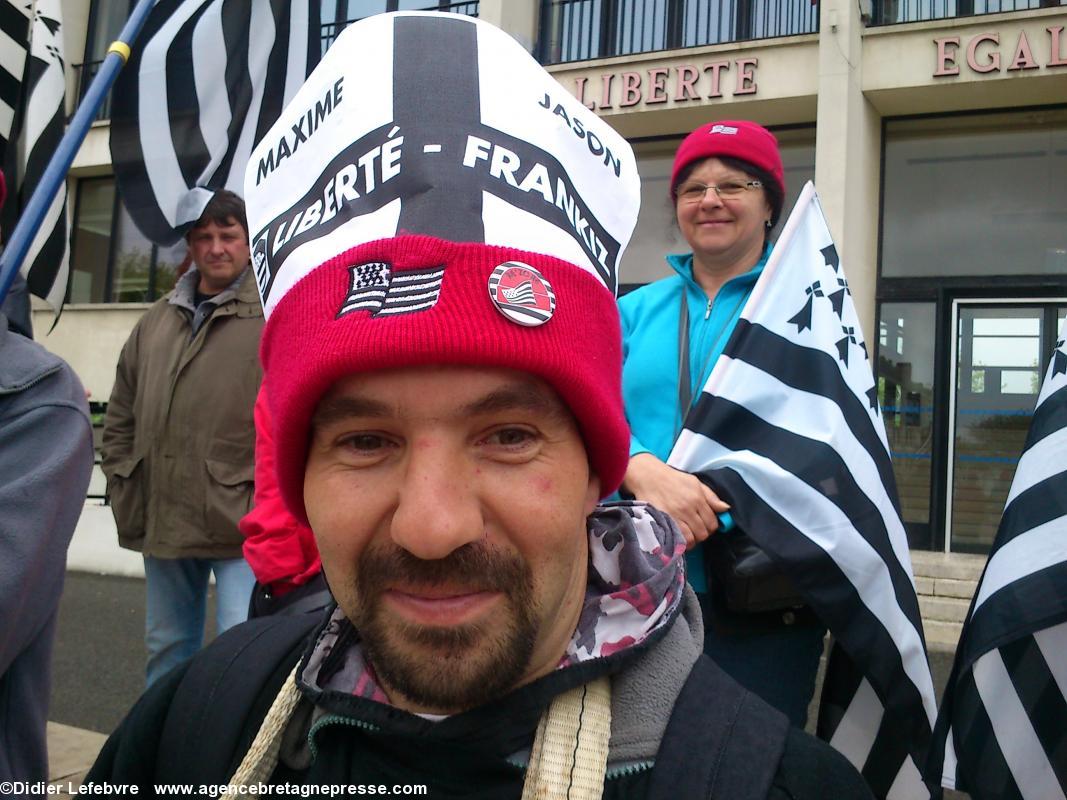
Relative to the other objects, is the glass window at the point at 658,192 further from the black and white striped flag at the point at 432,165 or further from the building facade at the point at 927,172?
the black and white striped flag at the point at 432,165

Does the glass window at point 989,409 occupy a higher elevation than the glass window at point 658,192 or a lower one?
lower

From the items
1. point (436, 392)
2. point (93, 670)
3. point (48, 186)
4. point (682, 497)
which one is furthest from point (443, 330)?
point (93, 670)

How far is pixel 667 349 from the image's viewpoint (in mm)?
2395

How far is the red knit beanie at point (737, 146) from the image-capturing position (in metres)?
2.44

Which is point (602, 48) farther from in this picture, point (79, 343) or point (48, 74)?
point (48, 74)

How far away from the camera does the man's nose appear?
3.61 ft

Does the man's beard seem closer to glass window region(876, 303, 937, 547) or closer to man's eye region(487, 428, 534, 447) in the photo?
man's eye region(487, 428, 534, 447)

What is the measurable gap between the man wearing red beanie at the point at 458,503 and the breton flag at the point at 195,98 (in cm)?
209

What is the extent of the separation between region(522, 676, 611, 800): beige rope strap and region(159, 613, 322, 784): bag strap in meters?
0.45

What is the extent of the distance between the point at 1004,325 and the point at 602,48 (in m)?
5.12

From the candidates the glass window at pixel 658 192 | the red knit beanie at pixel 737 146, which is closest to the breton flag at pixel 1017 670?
the red knit beanie at pixel 737 146

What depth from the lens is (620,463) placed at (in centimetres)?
135

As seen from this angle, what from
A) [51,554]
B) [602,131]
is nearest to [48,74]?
[51,554]

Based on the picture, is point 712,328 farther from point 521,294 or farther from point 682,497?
point 521,294
